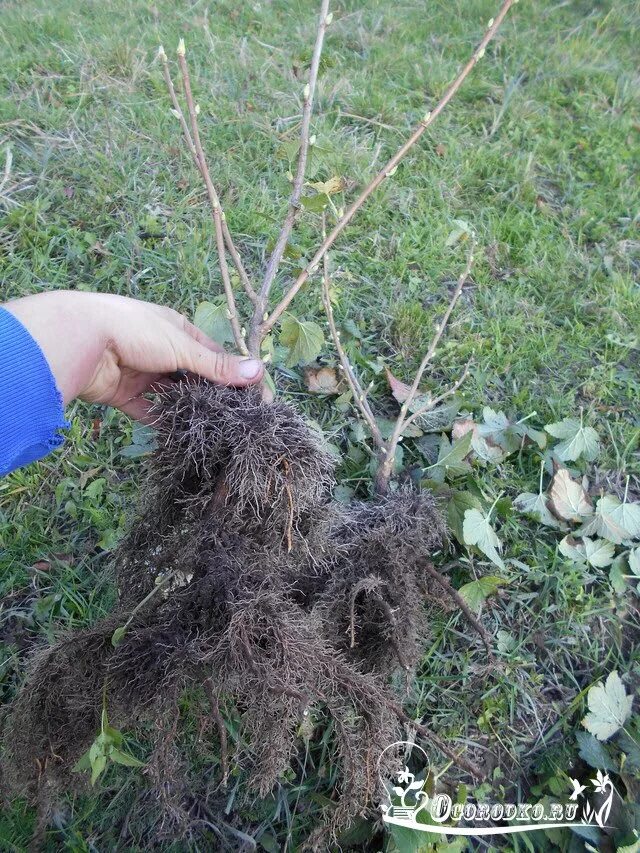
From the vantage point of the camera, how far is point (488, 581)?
177cm

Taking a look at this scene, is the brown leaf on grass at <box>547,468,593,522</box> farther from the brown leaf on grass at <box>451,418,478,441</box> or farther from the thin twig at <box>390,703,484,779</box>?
the thin twig at <box>390,703,484,779</box>

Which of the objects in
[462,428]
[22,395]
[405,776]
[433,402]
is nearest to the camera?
[22,395]

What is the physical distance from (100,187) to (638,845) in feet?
9.26

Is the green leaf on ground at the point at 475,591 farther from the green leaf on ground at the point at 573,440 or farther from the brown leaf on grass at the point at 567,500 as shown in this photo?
the green leaf on ground at the point at 573,440

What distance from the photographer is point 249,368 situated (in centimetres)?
158

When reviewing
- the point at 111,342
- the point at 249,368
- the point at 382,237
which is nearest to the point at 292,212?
the point at 249,368

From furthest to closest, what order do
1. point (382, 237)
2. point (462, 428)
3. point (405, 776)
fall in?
point (382, 237) < point (462, 428) < point (405, 776)

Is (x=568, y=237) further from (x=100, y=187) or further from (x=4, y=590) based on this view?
(x=4, y=590)

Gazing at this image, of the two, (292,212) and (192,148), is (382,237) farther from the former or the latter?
(192,148)

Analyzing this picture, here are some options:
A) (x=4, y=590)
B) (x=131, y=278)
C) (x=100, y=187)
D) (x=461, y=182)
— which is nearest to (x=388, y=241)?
(x=461, y=182)

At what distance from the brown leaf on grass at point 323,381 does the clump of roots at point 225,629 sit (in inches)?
25.7

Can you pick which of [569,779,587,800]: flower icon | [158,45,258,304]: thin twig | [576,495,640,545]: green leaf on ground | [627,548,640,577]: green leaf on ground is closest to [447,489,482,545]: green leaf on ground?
[576,495,640,545]: green leaf on ground

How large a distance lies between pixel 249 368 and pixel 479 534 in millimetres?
812
